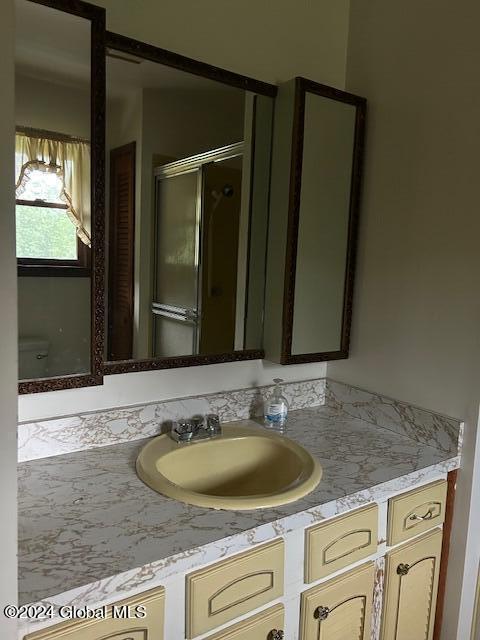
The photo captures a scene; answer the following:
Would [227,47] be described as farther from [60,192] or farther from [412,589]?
[412,589]

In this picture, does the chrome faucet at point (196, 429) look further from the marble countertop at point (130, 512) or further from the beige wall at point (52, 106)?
the beige wall at point (52, 106)

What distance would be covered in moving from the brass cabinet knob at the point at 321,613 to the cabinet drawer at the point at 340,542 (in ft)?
0.26

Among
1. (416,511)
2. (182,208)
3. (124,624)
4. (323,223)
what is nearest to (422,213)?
(323,223)

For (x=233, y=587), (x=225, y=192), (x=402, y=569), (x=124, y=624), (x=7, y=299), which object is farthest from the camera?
(x=225, y=192)

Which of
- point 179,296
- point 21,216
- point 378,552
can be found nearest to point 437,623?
point 378,552

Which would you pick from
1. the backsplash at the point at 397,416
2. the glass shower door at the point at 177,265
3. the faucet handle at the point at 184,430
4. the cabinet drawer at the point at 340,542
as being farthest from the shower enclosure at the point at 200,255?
the cabinet drawer at the point at 340,542

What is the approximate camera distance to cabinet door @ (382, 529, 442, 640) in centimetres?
136

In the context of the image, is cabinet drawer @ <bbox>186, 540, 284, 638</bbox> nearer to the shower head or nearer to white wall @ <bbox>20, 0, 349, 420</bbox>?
white wall @ <bbox>20, 0, 349, 420</bbox>

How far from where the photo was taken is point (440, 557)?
1489 mm

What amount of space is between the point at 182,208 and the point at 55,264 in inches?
16.2

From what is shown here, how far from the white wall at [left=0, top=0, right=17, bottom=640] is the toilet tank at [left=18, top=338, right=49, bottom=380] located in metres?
0.60

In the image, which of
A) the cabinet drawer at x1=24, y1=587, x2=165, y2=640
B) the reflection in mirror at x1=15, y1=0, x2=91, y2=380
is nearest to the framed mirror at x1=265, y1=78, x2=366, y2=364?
the reflection in mirror at x1=15, y1=0, x2=91, y2=380

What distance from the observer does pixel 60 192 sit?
4.11 ft

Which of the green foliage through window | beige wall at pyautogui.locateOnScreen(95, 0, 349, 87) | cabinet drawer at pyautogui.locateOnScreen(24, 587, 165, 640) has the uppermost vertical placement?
beige wall at pyautogui.locateOnScreen(95, 0, 349, 87)
